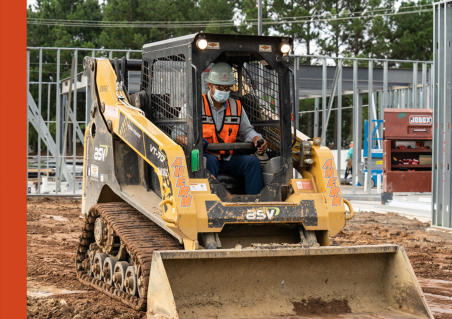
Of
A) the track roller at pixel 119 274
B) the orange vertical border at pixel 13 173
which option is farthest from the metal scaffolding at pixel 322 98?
the orange vertical border at pixel 13 173

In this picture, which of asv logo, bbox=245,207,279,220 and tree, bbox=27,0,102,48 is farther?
tree, bbox=27,0,102,48

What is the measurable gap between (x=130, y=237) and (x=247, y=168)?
1.27m

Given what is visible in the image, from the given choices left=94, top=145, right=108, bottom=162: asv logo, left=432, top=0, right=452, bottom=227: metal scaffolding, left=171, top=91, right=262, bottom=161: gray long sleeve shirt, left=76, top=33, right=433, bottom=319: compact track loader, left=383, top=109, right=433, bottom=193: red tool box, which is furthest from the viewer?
left=383, top=109, right=433, bottom=193: red tool box

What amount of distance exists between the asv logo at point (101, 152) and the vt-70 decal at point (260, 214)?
2014 mm

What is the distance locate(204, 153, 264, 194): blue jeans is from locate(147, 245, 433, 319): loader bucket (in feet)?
3.33

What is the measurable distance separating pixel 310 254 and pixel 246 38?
6.98 ft

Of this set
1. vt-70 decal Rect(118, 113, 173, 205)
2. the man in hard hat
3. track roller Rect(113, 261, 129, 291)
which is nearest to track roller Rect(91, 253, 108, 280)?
track roller Rect(113, 261, 129, 291)

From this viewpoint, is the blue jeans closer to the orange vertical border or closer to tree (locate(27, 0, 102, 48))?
the orange vertical border

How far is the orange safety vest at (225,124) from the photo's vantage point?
7102mm

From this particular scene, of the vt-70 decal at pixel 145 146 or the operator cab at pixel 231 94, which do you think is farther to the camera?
the operator cab at pixel 231 94

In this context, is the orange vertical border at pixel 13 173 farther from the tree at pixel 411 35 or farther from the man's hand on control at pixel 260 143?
the tree at pixel 411 35

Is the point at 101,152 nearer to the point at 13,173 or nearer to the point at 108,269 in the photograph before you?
the point at 108,269

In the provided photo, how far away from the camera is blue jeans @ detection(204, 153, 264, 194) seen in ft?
23.0

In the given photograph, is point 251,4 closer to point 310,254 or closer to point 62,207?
point 62,207
